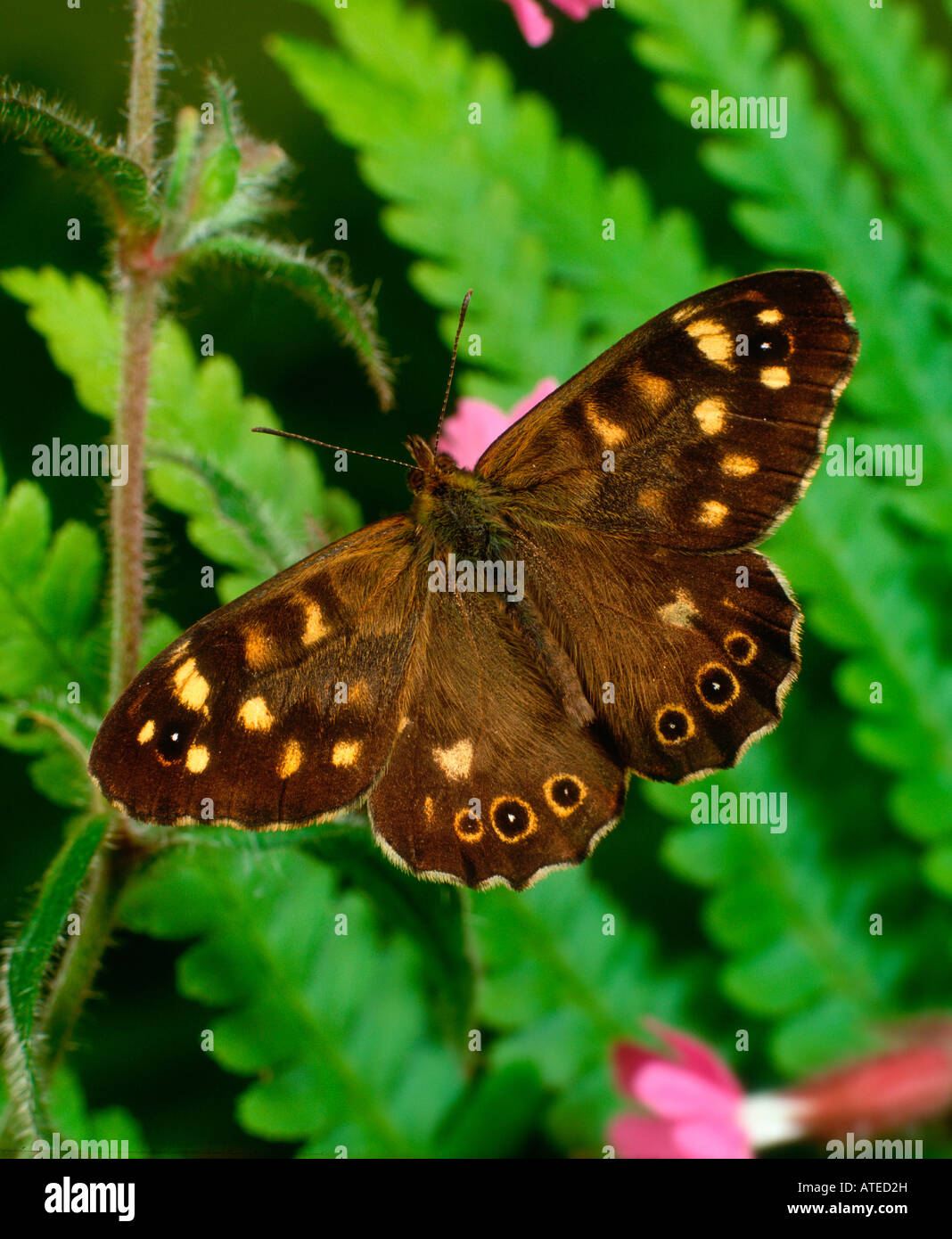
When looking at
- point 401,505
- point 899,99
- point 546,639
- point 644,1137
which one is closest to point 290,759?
point 546,639

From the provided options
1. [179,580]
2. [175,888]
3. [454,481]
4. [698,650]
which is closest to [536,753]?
[698,650]

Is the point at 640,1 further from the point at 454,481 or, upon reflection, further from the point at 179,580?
the point at 179,580

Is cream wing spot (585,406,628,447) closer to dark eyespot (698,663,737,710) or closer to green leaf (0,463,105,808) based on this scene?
dark eyespot (698,663,737,710)

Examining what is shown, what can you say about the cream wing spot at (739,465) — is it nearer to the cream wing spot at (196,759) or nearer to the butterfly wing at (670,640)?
the butterfly wing at (670,640)

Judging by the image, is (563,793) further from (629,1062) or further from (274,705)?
(629,1062)

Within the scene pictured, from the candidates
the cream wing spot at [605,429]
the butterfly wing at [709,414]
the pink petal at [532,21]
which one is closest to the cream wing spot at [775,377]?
the butterfly wing at [709,414]
